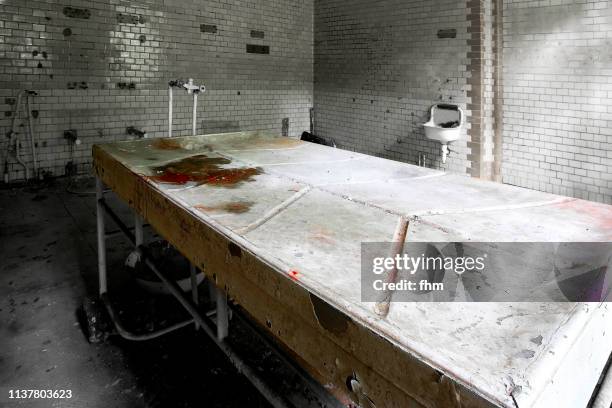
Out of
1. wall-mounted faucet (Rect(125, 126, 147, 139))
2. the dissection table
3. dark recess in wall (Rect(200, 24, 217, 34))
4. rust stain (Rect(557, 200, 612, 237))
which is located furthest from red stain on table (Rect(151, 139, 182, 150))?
dark recess in wall (Rect(200, 24, 217, 34))

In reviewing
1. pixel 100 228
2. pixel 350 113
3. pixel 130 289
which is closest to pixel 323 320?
pixel 100 228

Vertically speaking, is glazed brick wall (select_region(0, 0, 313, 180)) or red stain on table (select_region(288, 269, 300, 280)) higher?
glazed brick wall (select_region(0, 0, 313, 180))

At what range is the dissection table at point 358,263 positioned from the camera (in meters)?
0.70

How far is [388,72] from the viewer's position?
20.9 feet

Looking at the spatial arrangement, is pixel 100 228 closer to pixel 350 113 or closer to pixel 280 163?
pixel 280 163

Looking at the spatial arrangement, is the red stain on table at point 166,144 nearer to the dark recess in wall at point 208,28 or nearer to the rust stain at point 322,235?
the rust stain at point 322,235

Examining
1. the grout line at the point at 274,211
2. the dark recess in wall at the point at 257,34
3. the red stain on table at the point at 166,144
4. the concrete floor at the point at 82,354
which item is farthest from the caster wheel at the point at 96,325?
the dark recess in wall at the point at 257,34

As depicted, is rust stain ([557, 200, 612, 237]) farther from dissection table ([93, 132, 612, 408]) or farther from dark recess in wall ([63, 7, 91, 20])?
dark recess in wall ([63, 7, 91, 20])

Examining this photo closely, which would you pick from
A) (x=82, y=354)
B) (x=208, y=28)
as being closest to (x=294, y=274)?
(x=82, y=354)

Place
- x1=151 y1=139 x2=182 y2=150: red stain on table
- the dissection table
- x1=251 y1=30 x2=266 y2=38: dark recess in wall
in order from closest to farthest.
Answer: the dissection table → x1=151 y1=139 x2=182 y2=150: red stain on table → x1=251 y1=30 x2=266 y2=38: dark recess in wall

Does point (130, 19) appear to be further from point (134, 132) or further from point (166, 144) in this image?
point (166, 144)

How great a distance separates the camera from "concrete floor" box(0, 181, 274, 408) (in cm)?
206
